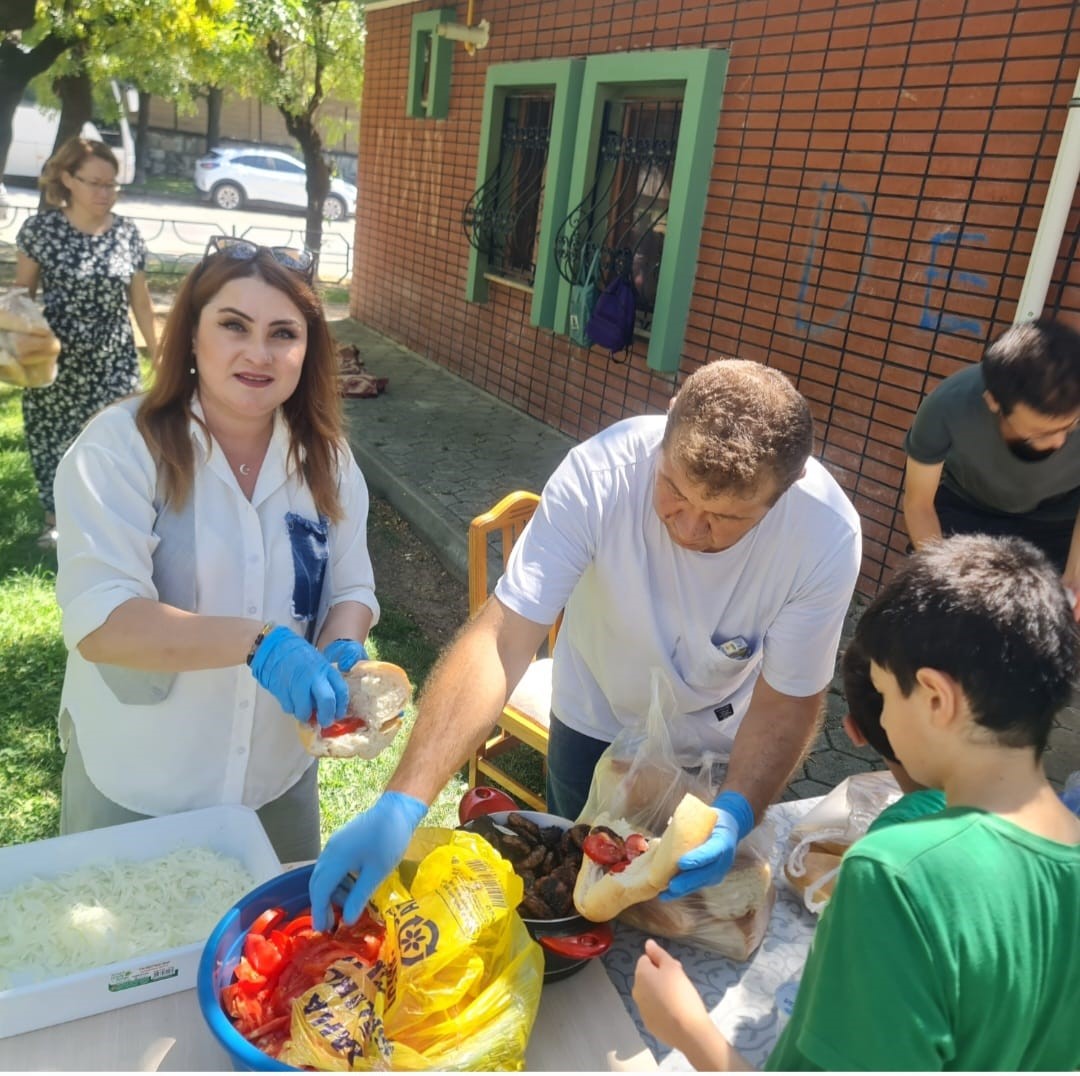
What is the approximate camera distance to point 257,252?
6.29 feet

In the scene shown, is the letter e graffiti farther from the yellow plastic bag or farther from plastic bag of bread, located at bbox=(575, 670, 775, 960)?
the yellow plastic bag

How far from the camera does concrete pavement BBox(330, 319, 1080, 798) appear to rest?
368 cm

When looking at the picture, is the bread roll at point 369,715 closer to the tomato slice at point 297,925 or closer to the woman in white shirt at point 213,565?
the woman in white shirt at point 213,565

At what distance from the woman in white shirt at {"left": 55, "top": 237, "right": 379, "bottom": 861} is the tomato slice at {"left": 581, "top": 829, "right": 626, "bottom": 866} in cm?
51

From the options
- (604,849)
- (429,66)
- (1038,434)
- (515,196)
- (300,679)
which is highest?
(429,66)

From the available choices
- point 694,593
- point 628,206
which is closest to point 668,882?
point 694,593

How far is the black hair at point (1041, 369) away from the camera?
8.91ft

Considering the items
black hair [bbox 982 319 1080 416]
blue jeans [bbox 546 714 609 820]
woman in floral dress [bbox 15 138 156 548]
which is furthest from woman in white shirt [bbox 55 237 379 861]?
woman in floral dress [bbox 15 138 156 548]

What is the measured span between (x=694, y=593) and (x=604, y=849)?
25.7 inches

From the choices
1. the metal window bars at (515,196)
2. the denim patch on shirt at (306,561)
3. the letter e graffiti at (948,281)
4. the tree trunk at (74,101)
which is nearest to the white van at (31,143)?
the tree trunk at (74,101)

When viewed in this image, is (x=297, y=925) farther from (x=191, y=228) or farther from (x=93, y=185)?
(x=191, y=228)

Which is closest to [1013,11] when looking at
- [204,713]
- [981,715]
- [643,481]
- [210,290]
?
[643,481]

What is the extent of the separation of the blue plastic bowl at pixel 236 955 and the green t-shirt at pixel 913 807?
82 centimetres

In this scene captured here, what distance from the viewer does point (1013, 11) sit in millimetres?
3830
